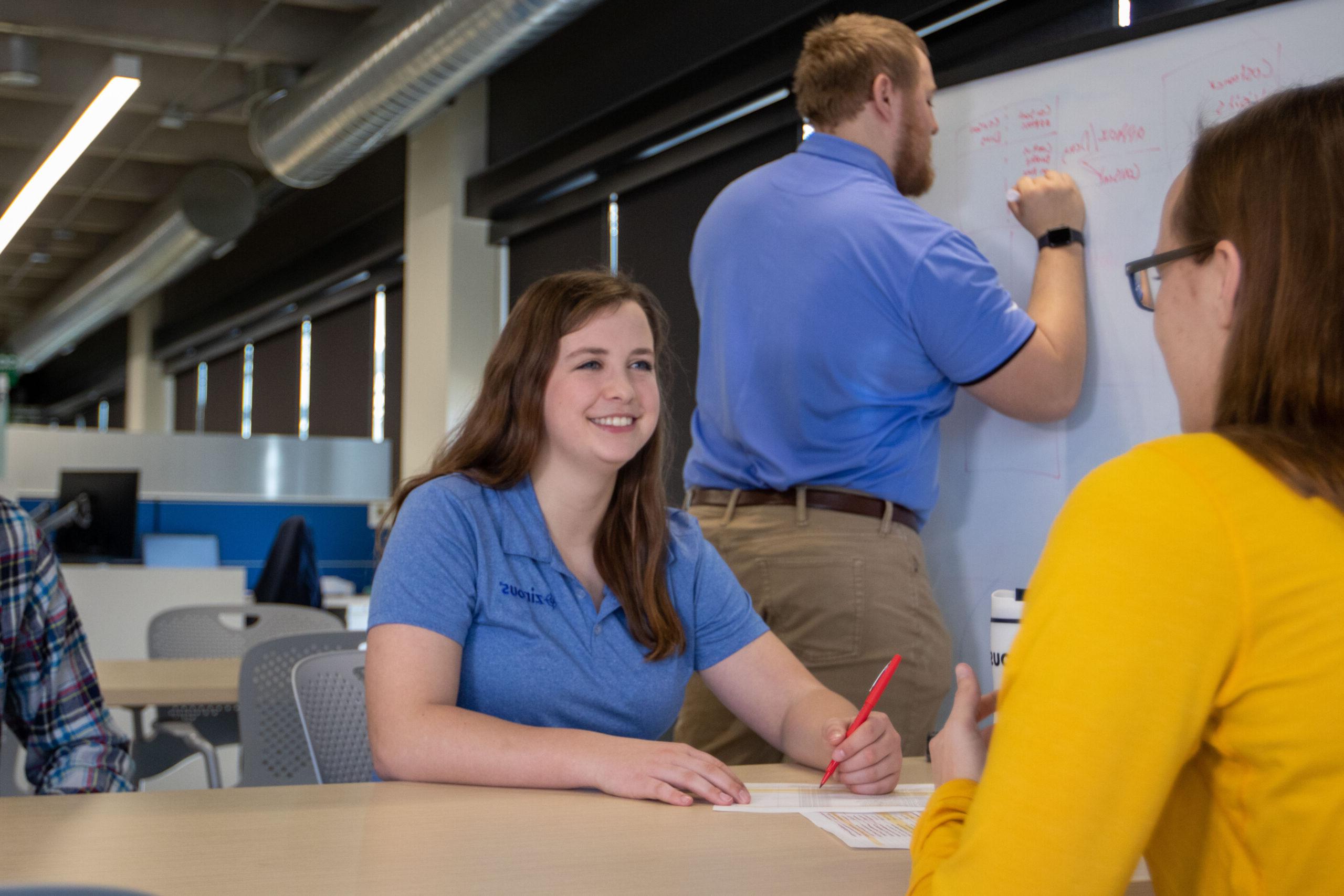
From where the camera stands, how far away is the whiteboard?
5.78 feet

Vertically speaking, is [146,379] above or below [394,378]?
above

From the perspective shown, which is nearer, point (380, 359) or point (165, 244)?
point (380, 359)

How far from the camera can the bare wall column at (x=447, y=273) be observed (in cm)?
564

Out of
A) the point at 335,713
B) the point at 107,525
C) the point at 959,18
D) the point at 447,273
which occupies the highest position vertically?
the point at 959,18

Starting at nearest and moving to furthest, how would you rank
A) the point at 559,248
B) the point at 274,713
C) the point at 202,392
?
the point at 274,713, the point at 559,248, the point at 202,392

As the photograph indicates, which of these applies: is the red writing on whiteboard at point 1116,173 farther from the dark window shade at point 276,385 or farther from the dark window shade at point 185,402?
the dark window shade at point 185,402

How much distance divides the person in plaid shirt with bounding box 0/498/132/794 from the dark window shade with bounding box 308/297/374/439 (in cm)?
606

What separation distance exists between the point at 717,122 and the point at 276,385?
649cm

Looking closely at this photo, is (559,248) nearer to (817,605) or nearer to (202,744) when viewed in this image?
(202,744)

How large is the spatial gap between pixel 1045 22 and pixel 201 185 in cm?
611

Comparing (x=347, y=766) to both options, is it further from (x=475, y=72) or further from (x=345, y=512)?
(x=345, y=512)

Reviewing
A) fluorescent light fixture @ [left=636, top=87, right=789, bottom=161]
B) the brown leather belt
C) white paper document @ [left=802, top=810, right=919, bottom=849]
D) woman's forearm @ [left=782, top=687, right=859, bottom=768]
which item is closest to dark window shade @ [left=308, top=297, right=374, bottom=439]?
fluorescent light fixture @ [left=636, top=87, right=789, bottom=161]

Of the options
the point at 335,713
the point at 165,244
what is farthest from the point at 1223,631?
the point at 165,244

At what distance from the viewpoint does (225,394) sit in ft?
35.0
